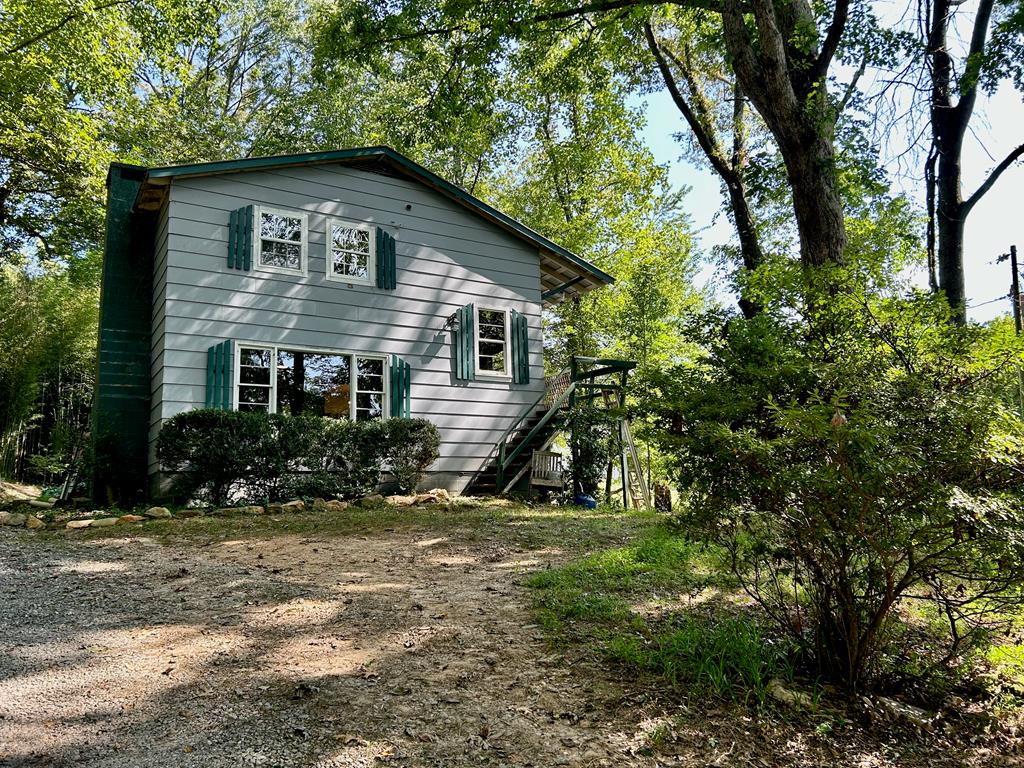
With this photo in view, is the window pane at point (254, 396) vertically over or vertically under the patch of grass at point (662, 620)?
over

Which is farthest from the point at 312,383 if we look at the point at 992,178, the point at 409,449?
the point at 992,178

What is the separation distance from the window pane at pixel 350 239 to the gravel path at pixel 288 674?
6.69 metres

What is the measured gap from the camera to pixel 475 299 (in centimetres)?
1187

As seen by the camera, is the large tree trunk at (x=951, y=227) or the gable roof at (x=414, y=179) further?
the large tree trunk at (x=951, y=227)

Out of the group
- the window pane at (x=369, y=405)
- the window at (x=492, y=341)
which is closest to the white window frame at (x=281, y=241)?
the window pane at (x=369, y=405)

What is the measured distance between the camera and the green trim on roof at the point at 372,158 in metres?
9.39

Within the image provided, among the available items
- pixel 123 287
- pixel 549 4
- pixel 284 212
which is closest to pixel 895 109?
pixel 549 4

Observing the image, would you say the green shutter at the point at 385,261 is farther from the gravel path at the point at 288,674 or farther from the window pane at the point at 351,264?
the gravel path at the point at 288,674

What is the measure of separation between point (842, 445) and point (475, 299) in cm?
947

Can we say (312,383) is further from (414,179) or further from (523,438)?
(414,179)

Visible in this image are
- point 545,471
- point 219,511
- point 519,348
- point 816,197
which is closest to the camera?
point 816,197

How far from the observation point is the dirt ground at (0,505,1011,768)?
8.50 ft

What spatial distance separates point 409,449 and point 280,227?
4.15m

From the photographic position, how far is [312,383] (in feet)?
34.3
